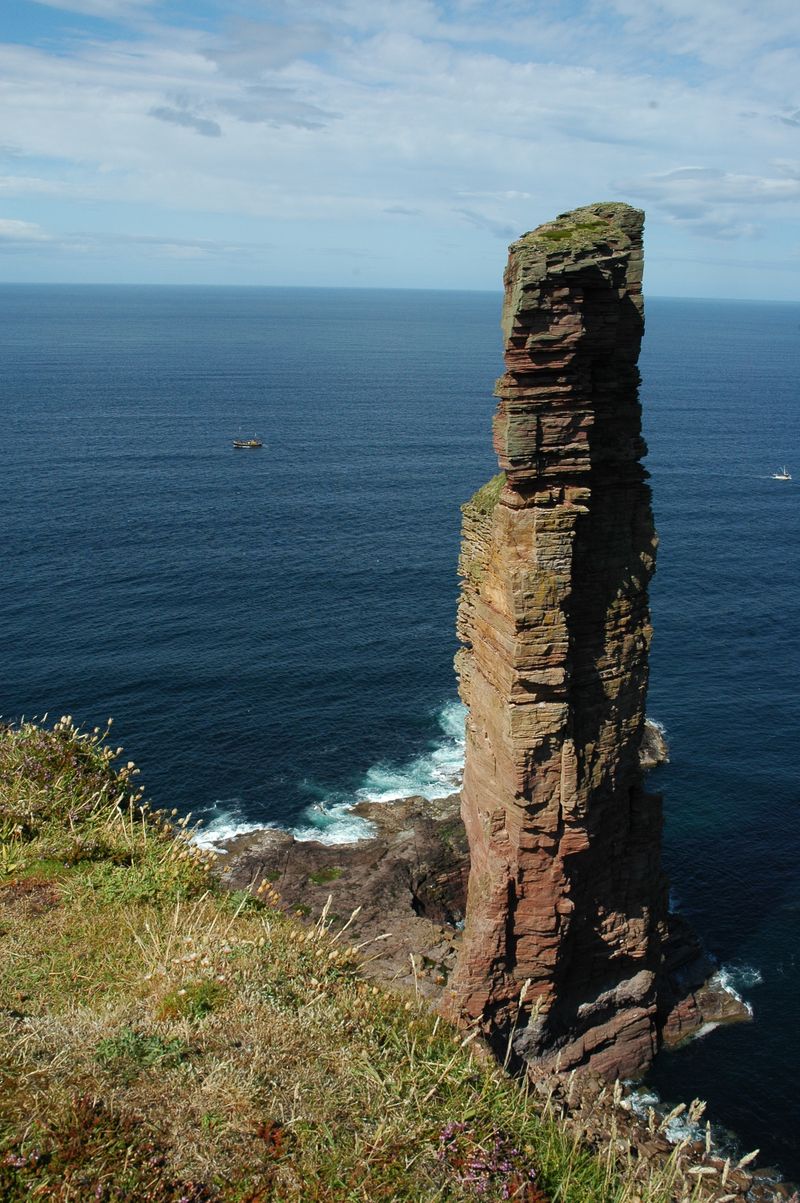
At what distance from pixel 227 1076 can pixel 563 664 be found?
18.1m

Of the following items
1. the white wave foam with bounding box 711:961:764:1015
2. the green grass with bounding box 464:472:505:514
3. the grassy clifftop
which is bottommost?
the white wave foam with bounding box 711:961:764:1015

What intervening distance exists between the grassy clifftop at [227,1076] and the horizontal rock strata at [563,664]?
34.8 feet

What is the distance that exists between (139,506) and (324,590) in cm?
3151

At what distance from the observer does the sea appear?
50312mm

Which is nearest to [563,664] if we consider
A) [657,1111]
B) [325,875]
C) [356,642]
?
[657,1111]

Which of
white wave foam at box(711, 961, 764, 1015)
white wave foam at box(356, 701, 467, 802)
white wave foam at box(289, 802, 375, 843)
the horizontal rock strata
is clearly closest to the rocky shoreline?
white wave foam at box(711, 961, 764, 1015)

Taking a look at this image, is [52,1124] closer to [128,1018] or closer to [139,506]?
[128,1018]

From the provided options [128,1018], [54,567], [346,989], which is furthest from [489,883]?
[54,567]

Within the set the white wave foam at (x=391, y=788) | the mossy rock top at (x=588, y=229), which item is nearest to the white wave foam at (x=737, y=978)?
the white wave foam at (x=391, y=788)

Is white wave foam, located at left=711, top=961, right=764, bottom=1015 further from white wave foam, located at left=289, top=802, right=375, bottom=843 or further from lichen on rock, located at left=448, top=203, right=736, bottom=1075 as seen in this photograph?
white wave foam, located at left=289, top=802, right=375, bottom=843

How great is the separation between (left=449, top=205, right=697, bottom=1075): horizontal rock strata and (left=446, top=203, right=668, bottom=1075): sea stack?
6cm

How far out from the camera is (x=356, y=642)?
77125 millimetres

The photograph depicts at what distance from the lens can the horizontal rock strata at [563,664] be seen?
2700cm

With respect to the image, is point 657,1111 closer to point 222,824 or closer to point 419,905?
point 419,905
